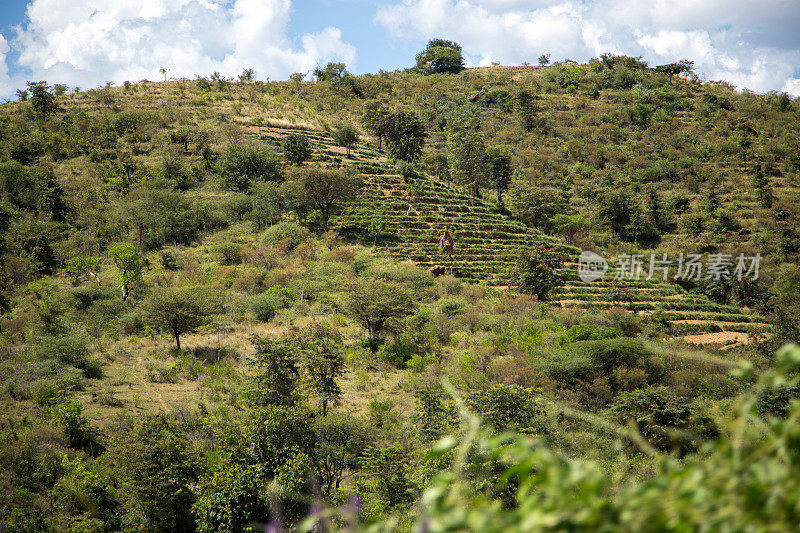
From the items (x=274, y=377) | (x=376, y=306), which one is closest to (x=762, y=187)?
(x=376, y=306)

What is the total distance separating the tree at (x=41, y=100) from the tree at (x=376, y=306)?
54.5 metres

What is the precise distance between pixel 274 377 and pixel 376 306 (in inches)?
345

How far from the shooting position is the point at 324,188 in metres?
40.1

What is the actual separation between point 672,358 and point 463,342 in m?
10.1

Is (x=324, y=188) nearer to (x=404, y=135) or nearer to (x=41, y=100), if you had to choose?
(x=404, y=135)

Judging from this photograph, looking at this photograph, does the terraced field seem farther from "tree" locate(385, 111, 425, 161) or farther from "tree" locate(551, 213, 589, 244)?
"tree" locate(385, 111, 425, 161)

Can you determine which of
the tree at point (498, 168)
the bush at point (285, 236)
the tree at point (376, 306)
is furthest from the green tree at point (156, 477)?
the tree at point (498, 168)

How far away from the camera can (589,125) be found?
67.3 meters

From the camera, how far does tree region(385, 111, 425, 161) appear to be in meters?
55.3

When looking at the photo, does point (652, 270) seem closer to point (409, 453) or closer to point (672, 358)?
point (672, 358)

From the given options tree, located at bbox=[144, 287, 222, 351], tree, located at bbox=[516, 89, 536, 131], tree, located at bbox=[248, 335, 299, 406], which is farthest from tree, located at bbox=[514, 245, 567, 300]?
tree, located at bbox=[516, 89, 536, 131]

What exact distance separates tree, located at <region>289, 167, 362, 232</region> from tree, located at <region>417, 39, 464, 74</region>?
66.0m

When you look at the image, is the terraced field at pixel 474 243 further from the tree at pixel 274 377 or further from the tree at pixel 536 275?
the tree at pixel 274 377

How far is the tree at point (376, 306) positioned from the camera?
23.0 metres
